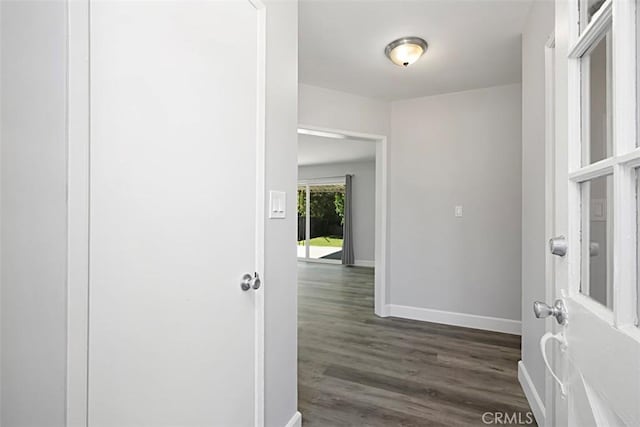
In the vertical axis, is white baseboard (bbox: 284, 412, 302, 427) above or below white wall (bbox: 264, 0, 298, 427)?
below

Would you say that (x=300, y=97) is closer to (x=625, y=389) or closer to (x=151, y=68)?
(x=151, y=68)

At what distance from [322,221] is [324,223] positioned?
0.07 meters

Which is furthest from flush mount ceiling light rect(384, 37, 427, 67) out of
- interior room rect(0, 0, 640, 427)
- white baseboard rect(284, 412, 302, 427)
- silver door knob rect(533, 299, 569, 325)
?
white baseboard rect(284, 412, 302, 427)

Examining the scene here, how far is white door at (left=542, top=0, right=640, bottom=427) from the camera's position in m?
0.54

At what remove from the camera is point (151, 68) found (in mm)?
854

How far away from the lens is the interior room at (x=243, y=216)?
0.58m

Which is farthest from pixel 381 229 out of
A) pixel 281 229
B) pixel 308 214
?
pixel 308 214

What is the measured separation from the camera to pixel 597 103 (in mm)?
700

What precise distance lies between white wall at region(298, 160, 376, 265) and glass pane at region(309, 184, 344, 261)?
676 mm

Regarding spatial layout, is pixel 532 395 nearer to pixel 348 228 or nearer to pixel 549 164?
pixel 549 164

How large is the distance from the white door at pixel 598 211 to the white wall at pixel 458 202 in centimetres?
251

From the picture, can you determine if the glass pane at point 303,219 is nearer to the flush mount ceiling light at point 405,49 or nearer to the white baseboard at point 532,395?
the flush mount ceiling light at point 405,49

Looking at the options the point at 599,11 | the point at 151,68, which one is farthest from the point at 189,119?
the point at 599,11

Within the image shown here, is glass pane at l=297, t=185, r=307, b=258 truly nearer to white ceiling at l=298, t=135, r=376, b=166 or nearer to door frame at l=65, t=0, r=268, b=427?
white ceiling at l=298, t=135, r=376, b=166
